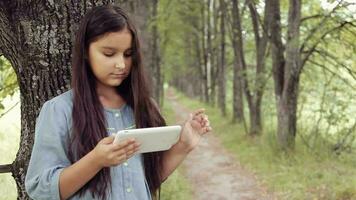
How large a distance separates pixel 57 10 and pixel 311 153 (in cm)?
745

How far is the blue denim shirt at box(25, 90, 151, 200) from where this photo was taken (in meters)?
2.01

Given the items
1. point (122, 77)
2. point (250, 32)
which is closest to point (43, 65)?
point (122, 77)

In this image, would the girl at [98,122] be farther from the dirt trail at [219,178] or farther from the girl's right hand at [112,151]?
the dirt trail at [219,178]

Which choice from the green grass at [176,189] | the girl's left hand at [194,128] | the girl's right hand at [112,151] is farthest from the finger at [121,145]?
the green grass at [176,189]

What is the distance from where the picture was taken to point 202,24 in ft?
77.0

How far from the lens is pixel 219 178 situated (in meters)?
9.31

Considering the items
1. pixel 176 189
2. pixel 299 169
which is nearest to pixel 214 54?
pixel 299 169

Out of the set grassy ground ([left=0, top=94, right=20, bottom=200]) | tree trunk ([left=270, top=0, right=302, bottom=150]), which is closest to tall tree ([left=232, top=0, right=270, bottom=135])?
tree trunk ([left=270, top=0, right=302, bottom=150])

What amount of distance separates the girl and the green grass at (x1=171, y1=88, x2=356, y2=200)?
5.06m

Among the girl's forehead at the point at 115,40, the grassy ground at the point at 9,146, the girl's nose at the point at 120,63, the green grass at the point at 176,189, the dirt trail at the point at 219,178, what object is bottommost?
the dirt trail at the point at 219,178

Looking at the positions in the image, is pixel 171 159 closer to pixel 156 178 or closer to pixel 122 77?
pixel 156 178

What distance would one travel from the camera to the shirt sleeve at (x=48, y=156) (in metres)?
2.00

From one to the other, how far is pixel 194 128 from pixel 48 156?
26.3 inches

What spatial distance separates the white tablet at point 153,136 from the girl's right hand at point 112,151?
0.07 feet
